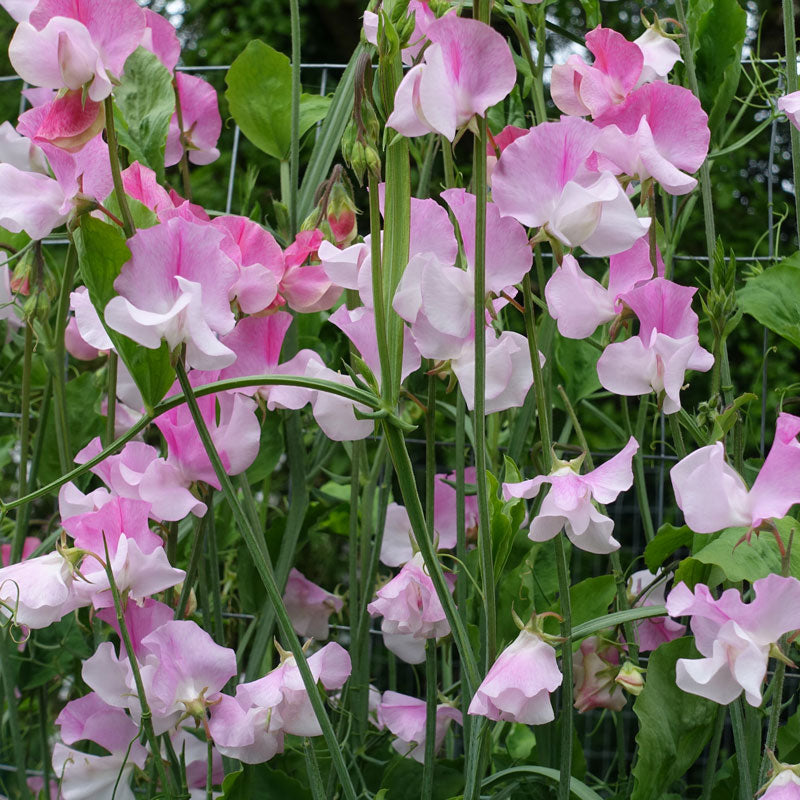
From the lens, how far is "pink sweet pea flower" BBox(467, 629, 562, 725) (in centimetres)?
54

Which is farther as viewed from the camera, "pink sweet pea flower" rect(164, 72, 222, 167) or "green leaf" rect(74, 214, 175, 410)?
"pink sweet pea flower" rect(164, 72, 222, 167)

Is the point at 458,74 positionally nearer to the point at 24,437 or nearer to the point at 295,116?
the point at 295,116

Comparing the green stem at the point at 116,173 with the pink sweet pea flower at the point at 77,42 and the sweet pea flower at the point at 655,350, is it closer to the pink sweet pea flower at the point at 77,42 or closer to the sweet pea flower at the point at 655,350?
the pink sweet pea flower at the point at 77,42

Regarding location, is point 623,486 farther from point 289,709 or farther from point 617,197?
point 289,709

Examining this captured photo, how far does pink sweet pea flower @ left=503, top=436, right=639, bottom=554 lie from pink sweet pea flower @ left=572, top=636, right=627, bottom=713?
0.21 metres

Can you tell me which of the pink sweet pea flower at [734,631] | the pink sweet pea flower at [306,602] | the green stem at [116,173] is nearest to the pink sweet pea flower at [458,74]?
the green stem at [116,173]

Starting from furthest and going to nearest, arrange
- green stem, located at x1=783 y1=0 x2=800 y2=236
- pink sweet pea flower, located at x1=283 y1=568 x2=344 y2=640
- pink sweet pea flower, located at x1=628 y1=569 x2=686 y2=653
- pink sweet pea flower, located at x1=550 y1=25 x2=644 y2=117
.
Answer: pink sweet pea flower, located at x1=283 y1=568 x2=344 y2=640 → pink sweet pea flower, located at x1=628 y1=569 x2=686 y2=653 → green stem, located at x1=783 y1=0 x2=800 y2=236 → pink sweet pea flower, located at x1=550 y1=25 x2=644 y2=117

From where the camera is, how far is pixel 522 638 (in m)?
0.57

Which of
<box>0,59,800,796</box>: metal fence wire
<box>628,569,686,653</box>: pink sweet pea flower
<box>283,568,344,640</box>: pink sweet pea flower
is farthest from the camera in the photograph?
<box>0,59,800,796</box>: metal fence wire

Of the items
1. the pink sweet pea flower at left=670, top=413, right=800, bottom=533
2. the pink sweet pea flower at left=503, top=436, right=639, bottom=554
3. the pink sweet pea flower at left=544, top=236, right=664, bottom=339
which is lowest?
the pink sweet pea flower at left=503, top=436, right=639, bottom=554

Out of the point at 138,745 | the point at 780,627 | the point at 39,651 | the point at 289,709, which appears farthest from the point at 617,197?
the point at 39,651

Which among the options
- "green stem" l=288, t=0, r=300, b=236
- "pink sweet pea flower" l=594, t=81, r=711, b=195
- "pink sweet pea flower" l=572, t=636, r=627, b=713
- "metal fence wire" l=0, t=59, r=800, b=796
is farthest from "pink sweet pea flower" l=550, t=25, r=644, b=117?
"metal fence wire" l=0, t=59, r=800, b=796

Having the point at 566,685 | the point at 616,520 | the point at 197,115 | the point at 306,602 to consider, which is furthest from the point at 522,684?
the point at 616,520

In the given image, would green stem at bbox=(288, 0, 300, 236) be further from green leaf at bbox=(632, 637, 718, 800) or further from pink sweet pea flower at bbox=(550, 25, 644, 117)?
green leaf at bbox=(632, 637, 718, 800)
